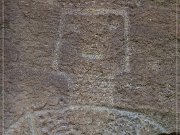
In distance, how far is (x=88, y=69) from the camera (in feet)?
4.14

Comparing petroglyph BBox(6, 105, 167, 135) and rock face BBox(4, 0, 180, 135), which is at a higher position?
rock face BBox(4, 0, 180, 135)

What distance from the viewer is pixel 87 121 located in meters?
1.25

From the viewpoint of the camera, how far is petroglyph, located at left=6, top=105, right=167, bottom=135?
125 centimetres

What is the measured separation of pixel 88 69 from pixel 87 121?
16 centimetres

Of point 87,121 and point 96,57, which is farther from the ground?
point 96,57

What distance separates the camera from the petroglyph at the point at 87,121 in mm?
1247

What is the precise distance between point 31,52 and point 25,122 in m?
0.21

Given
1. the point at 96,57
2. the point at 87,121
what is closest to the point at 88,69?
the point at 96,57

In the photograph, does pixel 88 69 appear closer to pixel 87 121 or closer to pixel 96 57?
pixel 96 57

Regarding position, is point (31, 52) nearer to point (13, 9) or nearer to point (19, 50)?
point (19, 50)

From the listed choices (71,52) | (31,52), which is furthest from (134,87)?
(31,52)

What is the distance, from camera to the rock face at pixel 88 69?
1.25 metres

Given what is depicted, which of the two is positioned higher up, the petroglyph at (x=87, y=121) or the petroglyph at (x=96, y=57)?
the petroglyph at (x=96, y=57)

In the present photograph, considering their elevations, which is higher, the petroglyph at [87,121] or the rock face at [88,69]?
the rock face at [88,69]
